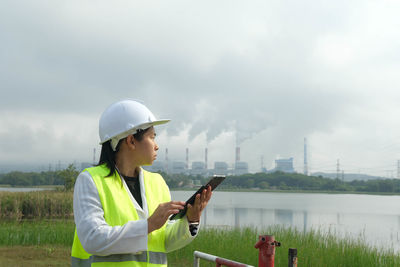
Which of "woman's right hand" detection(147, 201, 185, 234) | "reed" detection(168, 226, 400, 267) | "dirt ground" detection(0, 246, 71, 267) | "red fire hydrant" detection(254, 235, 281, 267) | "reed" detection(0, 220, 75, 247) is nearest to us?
"woman's right hand" detection(147, 201, 185, 234)

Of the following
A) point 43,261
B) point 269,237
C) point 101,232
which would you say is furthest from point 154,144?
point 43,261

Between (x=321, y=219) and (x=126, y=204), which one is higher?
(x=126, y=204)

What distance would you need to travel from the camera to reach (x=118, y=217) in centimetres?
196

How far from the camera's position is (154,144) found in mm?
2166

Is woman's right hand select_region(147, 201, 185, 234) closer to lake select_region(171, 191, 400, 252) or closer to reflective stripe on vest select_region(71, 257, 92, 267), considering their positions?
reflective stripe on vest select_region(71, 257, 92, 267)

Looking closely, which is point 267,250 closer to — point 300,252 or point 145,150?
point 145,150

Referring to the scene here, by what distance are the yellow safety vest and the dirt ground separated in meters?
7.06

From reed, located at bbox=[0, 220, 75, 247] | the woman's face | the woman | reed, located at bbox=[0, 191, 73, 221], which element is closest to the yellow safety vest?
the woman

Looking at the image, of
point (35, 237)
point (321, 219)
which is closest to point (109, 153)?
point (35, 237)

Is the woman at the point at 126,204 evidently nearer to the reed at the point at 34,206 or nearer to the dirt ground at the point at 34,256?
the dirt ground at the point at 34,256

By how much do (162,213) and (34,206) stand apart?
19.2 m

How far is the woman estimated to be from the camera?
1863mm

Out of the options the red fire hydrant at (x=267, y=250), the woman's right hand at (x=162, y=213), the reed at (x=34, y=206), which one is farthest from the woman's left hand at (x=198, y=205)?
the reed at (x=34, y=206)

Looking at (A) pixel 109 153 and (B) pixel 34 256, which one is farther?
(B) pixel 34 256
